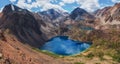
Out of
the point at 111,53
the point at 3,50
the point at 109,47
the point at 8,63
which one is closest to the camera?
the point at 8,63

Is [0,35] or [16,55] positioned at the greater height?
[0,35]

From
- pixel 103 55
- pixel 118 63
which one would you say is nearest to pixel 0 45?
pixel 118 63

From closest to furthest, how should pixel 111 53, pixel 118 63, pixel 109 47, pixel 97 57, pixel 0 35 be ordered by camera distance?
pixel 0 35 → pixel 118 63 → pixel 97 57 → pixel 111 53 → pixel 109 47

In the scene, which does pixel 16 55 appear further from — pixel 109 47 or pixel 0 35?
pixel 109 47

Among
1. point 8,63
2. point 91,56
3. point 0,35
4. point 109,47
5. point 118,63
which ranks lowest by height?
point 8,63

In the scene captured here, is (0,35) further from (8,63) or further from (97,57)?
→ (97,57)

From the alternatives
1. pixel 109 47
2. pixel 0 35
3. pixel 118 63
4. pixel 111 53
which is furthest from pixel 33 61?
pixel 109 47

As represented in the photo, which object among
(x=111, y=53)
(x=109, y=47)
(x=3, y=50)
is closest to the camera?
(x=3, y=50)

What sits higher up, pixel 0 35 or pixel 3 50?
pixel 0 35

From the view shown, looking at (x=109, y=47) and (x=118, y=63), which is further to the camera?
(x=109, y=47)
